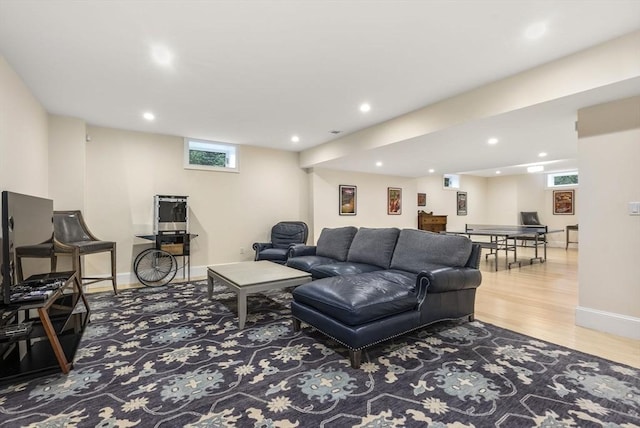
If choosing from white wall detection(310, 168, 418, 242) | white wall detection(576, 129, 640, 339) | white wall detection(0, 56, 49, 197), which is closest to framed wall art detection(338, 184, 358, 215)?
white wall detection(310, 168, 418, 242)

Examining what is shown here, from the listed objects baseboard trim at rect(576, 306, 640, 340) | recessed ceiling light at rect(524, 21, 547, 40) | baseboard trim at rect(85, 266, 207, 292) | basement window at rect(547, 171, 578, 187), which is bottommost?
baseboard trim at rect(85, 266, 207, 292)

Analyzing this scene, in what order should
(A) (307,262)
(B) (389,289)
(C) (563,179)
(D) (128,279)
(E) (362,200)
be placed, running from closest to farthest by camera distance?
(B) (389,289) → (A) (307,262) → (D) (128,279) → (E) (362,200) → (C) (563,179)

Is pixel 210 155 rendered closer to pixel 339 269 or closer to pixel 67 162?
pixel 67 162

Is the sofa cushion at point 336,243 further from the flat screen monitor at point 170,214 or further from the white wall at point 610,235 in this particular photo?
the white wall at point 610,235

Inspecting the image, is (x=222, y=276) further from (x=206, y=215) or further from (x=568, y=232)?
(x=568, y=232)

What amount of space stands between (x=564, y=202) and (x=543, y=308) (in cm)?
826

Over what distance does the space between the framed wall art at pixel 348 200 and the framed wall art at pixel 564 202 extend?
287 inches

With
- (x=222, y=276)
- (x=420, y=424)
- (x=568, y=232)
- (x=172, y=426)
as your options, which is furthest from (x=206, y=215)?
(x=568, y=232)

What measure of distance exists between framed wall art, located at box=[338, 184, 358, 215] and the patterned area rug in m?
4.70

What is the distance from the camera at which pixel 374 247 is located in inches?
150

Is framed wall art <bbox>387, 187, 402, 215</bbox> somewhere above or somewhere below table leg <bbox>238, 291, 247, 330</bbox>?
above

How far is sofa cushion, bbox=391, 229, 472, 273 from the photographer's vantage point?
3.04 m

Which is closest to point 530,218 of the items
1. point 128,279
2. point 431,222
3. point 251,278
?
point 431,222

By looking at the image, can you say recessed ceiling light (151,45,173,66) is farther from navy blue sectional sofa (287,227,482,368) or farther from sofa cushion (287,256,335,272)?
sofa cushion (287,256,335,272)
